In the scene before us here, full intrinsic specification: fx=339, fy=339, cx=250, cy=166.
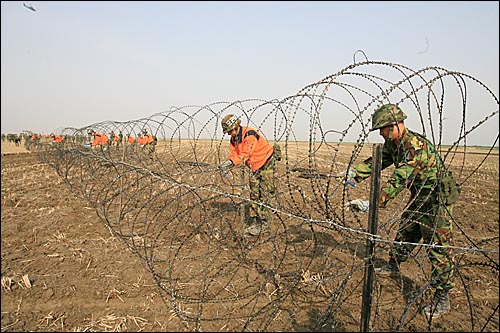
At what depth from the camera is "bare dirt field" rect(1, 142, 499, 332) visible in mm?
3252

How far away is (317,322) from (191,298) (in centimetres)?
135

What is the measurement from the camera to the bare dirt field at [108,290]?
325cm

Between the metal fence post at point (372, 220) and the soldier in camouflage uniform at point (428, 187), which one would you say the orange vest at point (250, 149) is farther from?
the metal fence post at point (372, 220)

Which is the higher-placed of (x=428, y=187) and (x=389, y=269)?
(x=428, y=187)

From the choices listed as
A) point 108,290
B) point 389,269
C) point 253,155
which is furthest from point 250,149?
point 108,290

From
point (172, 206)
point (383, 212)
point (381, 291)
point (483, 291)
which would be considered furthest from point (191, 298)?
point (383, 212)

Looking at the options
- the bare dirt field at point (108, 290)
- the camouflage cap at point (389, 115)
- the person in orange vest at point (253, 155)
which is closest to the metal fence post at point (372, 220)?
the bare dirt field at point (108, 290)

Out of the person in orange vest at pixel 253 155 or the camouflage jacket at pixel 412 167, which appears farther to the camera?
the person in orange vest at pixel 253 155

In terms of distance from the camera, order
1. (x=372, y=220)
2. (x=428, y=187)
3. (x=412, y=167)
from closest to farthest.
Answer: (x=372, y=220)
(x=412, y=167)
(x=428, y=187)

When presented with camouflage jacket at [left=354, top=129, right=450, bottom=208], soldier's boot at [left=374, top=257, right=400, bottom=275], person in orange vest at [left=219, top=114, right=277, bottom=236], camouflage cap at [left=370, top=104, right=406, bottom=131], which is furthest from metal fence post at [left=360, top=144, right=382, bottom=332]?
person in orange vest at [left=219, top=114, right=277, bottom=236]

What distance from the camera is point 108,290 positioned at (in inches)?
152

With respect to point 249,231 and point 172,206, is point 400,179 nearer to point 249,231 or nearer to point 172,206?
point 249,231

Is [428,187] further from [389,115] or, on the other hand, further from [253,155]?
[253,155]

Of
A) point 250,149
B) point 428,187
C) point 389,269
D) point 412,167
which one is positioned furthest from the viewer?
point 250,149
